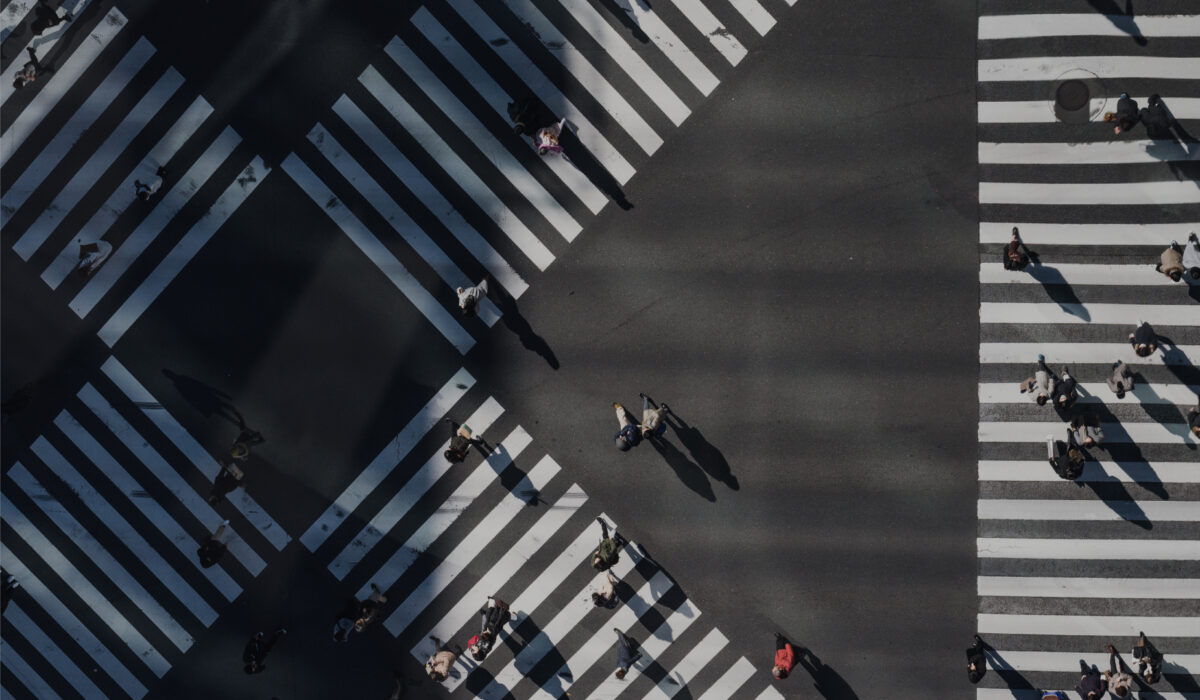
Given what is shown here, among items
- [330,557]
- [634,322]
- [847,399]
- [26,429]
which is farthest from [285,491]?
[847,399]

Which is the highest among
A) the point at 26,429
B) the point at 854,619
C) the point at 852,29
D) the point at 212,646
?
the point at 852,29

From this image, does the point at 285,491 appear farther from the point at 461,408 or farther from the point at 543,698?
A: the point at 543,698

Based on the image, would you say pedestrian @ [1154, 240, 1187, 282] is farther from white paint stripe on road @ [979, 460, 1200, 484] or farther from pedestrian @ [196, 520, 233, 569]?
pedestrian @ [196, 520, 233, 569]

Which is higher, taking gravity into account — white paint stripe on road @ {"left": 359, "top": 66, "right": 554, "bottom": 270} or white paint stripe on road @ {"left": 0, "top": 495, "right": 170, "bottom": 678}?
white paint stripe on road @ {"left": 359, "top": 66, "right": 554, "bottom": 270}

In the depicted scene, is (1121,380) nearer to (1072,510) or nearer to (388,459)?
(1072,510)

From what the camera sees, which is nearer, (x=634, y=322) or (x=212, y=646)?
(x=634, y=322)

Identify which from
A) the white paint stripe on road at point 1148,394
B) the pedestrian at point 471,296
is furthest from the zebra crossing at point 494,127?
the white paint stripe on road at point 1148,394

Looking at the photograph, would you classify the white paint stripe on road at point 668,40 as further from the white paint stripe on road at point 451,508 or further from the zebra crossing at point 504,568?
the white paint stripe on road at point 451,508

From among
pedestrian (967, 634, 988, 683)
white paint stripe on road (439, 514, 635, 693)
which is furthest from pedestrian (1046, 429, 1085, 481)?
white paint stripe on road (439, 514, 635, 693)
